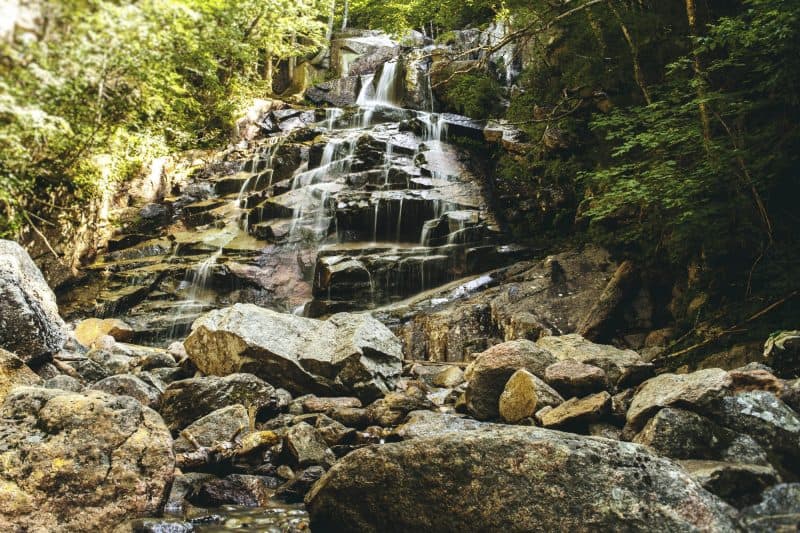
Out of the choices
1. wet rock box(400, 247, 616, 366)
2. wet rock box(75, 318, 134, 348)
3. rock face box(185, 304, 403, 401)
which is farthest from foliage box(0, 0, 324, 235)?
wet rock box(75, 318, 134, 348)

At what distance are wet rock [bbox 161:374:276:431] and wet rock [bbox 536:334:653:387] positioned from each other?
427 cm

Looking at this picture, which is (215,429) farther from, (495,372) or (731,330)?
(731,330)

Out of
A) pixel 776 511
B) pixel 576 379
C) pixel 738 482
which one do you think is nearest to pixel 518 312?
pixel 576 379

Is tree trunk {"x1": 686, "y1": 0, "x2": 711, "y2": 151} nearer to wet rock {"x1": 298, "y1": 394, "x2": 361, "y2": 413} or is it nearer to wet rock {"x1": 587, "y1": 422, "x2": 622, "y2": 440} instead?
wet rock {"x1": 587, "y1": 422, "x2": 622, "y2": 440}

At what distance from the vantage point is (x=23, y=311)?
650 cm

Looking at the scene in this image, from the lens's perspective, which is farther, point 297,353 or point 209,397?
point 297,353

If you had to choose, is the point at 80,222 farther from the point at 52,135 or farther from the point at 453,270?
the point at 453,270

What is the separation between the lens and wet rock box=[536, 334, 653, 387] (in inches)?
260

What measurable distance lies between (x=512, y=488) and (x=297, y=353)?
5.24m

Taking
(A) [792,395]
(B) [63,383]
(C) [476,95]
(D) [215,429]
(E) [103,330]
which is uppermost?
(C) [476,95]

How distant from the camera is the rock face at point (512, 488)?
2.84m

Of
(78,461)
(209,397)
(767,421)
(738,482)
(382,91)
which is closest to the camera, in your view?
A: (738,482)

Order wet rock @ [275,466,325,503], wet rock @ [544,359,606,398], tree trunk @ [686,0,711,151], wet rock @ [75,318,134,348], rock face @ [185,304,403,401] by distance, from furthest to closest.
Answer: wet rock @ [75,318,134,348] < rock face @ [185,304,403,401] < tree trunk @ [686,0,711,151] < wet rock @ [544,359,606,398] < wet rock @ [275,466,325,503]

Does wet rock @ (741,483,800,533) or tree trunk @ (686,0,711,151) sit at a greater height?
tree trunk @ (686,0,711,151)
